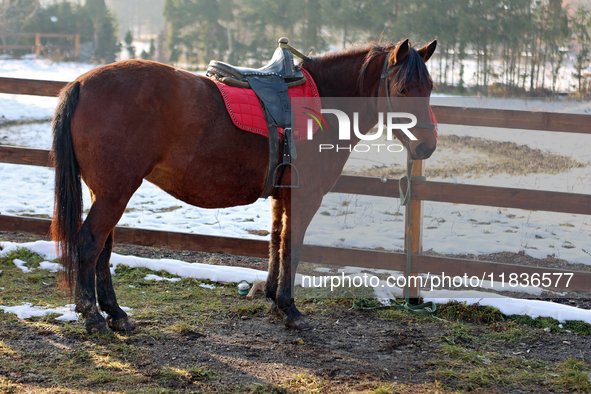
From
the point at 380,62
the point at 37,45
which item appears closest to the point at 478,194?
the point at 380,62

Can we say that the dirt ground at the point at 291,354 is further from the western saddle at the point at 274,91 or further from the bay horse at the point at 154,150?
the western saddle at the point at 274,91

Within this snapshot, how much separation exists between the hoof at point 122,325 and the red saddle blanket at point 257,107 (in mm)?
1488

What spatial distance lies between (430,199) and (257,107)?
1599 millimetres

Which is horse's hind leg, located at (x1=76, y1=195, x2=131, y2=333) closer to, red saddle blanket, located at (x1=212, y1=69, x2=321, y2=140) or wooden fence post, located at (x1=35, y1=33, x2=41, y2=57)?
red saddle blanket, located at (x1=212, y1=69, x2=321, y2=140)

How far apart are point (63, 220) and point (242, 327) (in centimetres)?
138

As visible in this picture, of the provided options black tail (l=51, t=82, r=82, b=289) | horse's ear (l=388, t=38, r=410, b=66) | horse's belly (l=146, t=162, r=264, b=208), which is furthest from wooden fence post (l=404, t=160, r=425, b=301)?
black tail (l=51, t=82, r=82, b=289)

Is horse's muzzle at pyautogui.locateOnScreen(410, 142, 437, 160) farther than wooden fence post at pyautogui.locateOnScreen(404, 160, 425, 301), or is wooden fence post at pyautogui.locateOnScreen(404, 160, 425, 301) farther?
wooden fence post at pyautogui.locateOnScreen(404, 160, 425, 301)

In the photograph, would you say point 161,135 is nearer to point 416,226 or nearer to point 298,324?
point 298,324

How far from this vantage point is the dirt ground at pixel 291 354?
2.36 m

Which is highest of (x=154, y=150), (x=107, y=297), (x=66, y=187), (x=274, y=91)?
(x=274, y=91)

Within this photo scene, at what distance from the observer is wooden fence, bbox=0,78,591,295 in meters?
3.41

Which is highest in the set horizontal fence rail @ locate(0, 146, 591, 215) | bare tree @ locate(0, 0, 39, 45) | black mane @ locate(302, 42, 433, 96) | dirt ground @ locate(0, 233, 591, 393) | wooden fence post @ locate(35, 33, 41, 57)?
bare tree @ locate(0, 0, 39, 45)

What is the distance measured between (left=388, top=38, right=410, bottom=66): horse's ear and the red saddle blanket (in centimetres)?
58

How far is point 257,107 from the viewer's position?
2.98 meters
